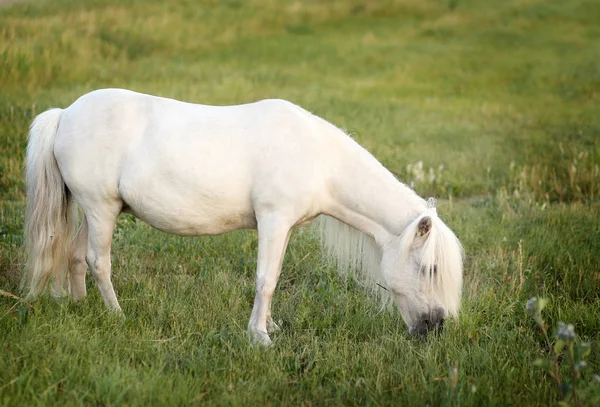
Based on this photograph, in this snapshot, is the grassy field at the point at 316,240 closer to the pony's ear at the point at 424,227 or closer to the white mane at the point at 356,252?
the white mane at the point at 356,252

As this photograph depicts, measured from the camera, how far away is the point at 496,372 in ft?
13.2

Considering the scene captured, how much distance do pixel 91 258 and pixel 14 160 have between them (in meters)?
4.27

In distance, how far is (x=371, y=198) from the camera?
4617 millimetres

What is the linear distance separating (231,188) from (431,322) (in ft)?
5.26

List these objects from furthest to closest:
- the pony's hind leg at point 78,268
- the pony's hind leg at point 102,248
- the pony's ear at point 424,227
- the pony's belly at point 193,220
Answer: the pony's hind leg at point 78,268 < the pony's hind leg at point 102,248 < the pony's belly at point 193,220 < the pony's ear at point 424,227

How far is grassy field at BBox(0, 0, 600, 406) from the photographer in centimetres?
390

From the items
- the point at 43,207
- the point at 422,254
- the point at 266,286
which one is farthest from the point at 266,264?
the point at 43,207

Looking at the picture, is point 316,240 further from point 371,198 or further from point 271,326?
point 371,198

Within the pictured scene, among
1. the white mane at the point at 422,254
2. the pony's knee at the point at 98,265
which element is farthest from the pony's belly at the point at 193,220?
the white mane at the point at 422,254

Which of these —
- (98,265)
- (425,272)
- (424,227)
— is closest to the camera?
(424,227)

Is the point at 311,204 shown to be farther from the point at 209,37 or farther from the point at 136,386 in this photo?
the point at 209,37

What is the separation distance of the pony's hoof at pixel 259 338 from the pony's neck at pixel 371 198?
981 mm

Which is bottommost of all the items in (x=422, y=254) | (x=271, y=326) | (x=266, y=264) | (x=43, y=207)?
(x=271, y=326)

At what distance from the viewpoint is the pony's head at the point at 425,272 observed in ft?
14.1
